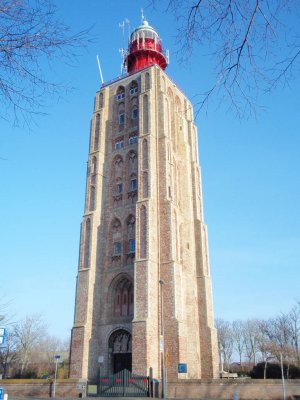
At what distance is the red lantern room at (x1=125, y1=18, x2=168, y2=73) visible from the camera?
145 feet

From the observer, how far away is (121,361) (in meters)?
29.5

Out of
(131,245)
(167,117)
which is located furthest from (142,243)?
(167,117)

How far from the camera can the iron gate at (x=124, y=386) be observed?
2325cm

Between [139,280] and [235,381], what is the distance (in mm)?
10201

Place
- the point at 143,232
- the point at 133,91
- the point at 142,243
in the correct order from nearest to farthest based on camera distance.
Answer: the point at 142,243, the point at 143,232, the point at 133,91

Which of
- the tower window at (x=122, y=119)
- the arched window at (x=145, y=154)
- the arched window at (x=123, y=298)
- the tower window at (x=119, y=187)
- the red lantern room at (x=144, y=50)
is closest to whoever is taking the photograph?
the arched window at (x=123, y=298)

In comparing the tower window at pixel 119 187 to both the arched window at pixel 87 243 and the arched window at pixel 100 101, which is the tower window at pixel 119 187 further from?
the arched window at pixel 100 101

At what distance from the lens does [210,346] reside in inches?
1216

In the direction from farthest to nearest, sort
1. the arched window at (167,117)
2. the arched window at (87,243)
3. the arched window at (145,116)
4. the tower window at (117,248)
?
the arched window at (167,117) < the arched window at (145,116) < the tower window at (117,248) < the arched window at (87,243)

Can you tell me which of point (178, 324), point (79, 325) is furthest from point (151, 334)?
point (79, 325)

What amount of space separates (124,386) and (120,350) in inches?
239

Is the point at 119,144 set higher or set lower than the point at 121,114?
lower

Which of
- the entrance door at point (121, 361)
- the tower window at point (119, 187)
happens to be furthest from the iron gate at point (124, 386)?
the tower window at point (119, 187)

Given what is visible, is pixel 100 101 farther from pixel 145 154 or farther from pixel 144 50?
pixel 145 154
